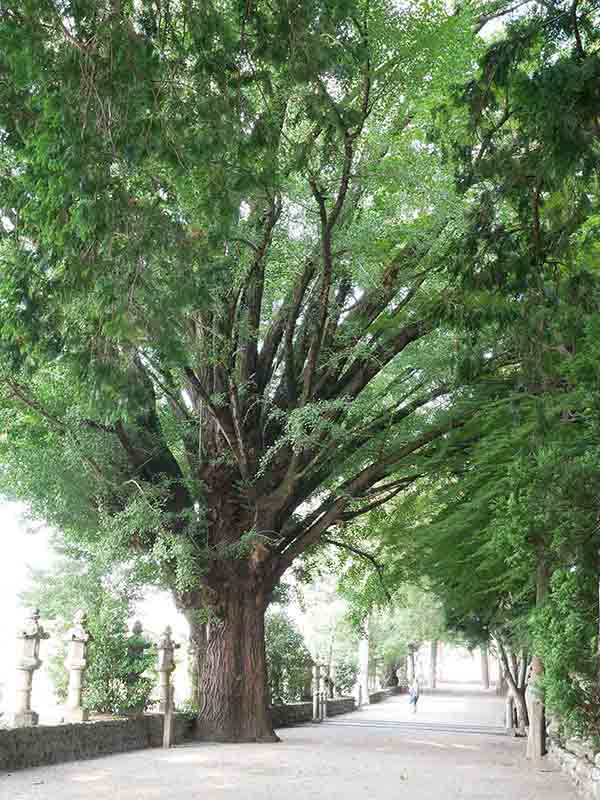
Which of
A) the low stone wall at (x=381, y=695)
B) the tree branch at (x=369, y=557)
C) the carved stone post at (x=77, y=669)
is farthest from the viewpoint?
the low stone wall at (x=381, y=695)

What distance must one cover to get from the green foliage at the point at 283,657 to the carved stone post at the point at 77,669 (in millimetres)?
9552

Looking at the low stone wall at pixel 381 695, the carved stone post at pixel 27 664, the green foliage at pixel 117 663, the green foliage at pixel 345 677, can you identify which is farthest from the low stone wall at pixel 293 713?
the low stone wall at pixel 381 695

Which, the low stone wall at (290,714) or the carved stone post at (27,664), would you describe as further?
the low stone wall at (290,714)

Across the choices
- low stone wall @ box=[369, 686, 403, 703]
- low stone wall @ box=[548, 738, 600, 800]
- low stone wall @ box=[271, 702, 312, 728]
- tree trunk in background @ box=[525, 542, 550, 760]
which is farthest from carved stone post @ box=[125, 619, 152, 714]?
low stone wall @ box=[369, 686, 403, 703]

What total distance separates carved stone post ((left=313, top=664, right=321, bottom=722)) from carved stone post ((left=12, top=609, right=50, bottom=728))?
14.0 metres

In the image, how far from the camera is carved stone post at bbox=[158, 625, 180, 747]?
50.8 ft

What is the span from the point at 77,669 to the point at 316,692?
500 inches

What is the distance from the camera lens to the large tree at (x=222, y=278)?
20.7ft

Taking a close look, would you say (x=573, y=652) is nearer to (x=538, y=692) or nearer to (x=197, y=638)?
(x=538, y=692)

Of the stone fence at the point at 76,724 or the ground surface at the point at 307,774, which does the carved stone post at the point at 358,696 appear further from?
the stone fence at the point at 76,724

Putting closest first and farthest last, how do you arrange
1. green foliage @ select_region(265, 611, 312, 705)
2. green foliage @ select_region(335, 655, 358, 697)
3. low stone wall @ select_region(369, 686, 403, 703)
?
green foliage @ select_region(265, 611, 312, 705) < green foliage @ select_region(335, 655, 358, 697) < low stone wall @ select_region(369, 686, 403, 703)

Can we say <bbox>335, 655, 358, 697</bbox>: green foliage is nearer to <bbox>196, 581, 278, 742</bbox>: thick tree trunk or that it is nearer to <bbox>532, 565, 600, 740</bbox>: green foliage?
<bbox>196, 581, 278, 742</bbox>: thick tree trunk

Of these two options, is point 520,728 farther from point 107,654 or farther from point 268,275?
point 268,275

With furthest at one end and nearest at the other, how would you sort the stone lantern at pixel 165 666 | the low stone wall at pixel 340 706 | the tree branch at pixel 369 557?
the low stone wall at pixel 340 706 < the tree branch at pixel 369 557 < the stone lantern at pixel 165 666
